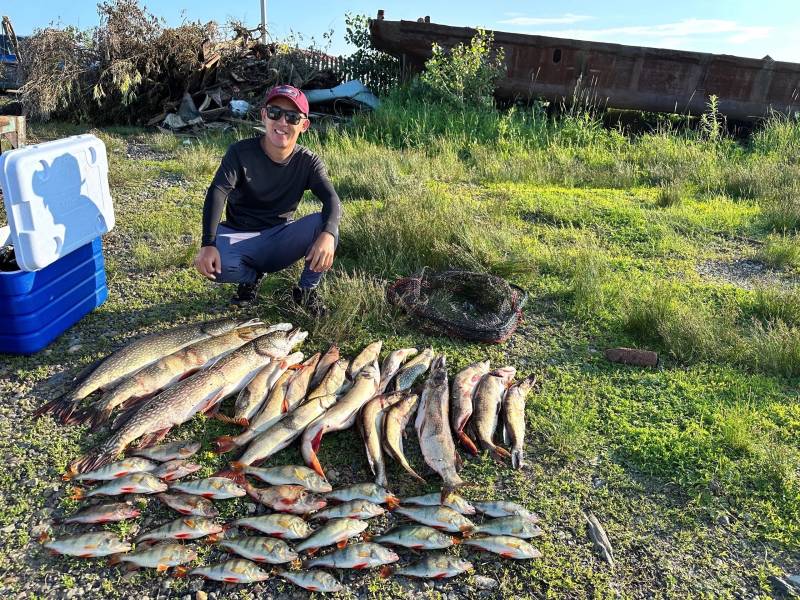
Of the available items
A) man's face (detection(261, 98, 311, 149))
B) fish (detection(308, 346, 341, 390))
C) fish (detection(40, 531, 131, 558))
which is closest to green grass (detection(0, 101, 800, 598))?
fish (detection(40, 531, 131, 558))

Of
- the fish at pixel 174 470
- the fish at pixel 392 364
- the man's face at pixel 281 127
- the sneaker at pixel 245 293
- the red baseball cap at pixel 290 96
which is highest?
the red baseball cap at pixel 290 96

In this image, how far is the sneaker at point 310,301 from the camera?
16.5ft

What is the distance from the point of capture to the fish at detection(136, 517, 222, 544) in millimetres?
2938

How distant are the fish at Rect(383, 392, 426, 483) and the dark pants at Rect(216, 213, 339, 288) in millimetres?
1606

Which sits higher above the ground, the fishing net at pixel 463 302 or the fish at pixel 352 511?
the fishing net at pixel 463 302

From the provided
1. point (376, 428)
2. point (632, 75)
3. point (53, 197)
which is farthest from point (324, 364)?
point (632, 75)

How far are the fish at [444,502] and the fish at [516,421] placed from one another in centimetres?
54

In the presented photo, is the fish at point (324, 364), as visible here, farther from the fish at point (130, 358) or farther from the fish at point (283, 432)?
the fish at point (130, 358)

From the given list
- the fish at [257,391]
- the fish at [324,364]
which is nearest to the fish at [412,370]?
the fish at [324,364]

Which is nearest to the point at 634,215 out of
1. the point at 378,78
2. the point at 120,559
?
the point at 120,559

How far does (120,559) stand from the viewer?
2.82 meters

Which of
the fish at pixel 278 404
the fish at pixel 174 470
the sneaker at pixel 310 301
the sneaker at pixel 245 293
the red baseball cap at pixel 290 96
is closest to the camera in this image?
the fish at pixel 174 470

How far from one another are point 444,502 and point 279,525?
860 mm

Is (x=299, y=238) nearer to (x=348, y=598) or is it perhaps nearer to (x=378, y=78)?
(x=348, y=598)
